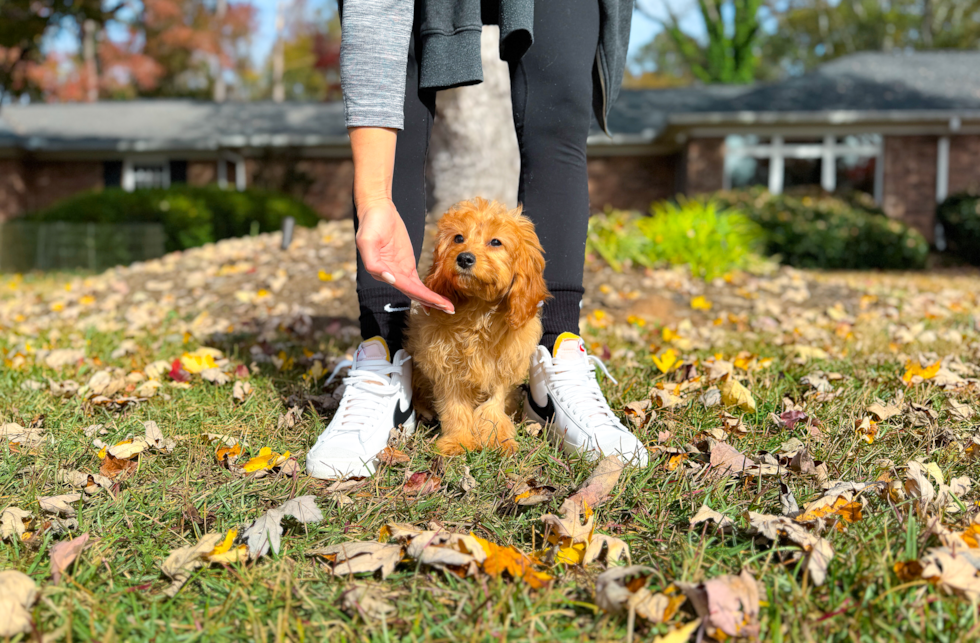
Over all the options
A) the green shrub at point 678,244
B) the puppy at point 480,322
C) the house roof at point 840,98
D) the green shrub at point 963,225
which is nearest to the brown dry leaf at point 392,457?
the puppy at point 480,322

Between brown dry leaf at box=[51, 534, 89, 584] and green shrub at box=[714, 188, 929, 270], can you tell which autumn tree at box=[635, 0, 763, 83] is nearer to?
green shrub at box=[714, 188, 929, 270]

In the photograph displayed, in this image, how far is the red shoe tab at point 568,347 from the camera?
215 cm

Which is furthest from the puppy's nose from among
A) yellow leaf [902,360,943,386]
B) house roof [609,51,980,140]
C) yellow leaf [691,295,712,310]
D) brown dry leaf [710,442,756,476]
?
house roof [609,51,980,140]

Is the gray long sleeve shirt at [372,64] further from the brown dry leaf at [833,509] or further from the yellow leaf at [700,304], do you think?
the yellow leaf at [700,304]

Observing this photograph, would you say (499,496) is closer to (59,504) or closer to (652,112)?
(59,504)

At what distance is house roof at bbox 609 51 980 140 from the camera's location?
14.9 m

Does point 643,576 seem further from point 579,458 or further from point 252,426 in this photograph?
point 252,426

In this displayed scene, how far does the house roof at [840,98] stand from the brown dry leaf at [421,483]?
14808 millimetres

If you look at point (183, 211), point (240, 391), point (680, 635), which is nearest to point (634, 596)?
point (680, 635)

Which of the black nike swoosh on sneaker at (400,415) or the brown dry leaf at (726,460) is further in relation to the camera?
the black nike swoosh on sneaker at (400,415)

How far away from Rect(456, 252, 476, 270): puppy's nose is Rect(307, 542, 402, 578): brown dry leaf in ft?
2.62

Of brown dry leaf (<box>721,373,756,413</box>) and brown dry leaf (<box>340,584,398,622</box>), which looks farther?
brown dry leaf (<box>721,373,756,413</box>)

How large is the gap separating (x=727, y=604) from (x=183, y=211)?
44.5 ft

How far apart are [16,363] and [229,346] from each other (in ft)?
3.14
